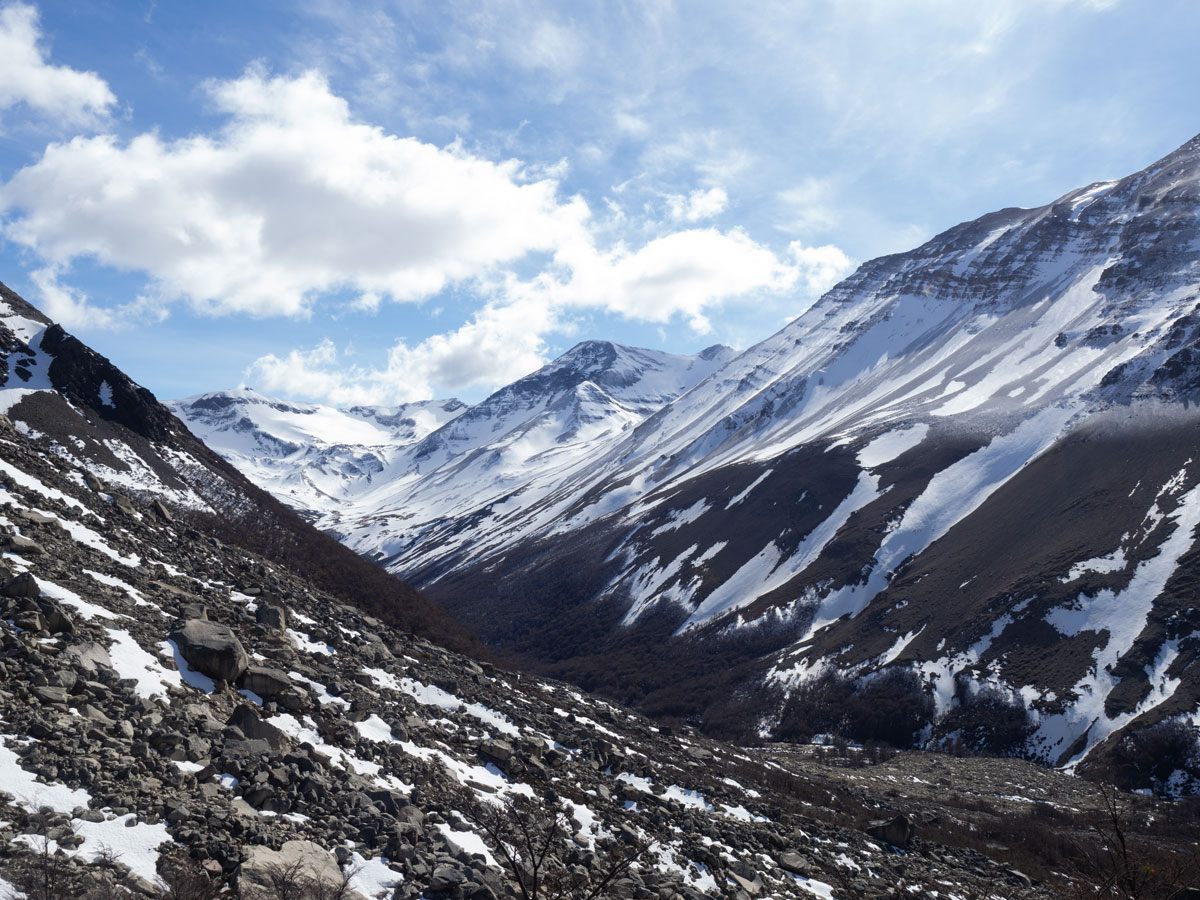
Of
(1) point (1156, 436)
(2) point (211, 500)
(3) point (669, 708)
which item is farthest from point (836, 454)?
(2) point (211, 500)

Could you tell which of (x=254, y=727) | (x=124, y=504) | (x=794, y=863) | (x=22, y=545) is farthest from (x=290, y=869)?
(x=124, y=504)

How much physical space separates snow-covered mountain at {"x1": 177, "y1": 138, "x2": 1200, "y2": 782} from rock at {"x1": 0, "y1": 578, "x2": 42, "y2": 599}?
5508cm

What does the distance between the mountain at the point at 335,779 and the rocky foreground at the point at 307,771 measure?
6cm

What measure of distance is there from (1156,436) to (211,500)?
9111 cm

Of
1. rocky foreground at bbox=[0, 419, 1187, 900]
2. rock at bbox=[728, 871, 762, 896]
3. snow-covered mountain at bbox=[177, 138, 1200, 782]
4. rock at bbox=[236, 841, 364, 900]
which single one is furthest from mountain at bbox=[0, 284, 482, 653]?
snow-covered mountain at bbox=[177, 138, 1200, 782]

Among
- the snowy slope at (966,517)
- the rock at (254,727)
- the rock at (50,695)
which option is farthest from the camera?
the snowy slope at (966,517)

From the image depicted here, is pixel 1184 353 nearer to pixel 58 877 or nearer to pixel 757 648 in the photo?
pixel 757 648

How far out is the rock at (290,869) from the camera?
9.48 meters

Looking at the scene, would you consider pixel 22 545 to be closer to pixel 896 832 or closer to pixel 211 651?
pixel 211 651

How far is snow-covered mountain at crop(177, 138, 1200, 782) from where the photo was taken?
54.0m

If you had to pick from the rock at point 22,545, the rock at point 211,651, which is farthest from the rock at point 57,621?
the rock at point 22,545

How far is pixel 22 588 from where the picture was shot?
13.6m

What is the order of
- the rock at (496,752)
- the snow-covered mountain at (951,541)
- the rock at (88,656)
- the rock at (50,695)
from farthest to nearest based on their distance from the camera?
1. the snow-covered mountain at (951,541)
2. the rock at (496,752)
3. the rock at (88,656)
4. the rock at (50,695)

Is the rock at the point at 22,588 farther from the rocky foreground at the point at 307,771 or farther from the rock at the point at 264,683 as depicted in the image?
the rock at the point at 264,683
